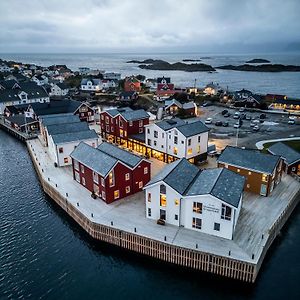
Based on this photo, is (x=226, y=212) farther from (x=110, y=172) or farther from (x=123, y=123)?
(x=123, y=123)

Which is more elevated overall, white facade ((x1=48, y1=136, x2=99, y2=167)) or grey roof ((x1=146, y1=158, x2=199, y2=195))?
grey roof ((x1=146, y1=158, x2=199, y2=195))

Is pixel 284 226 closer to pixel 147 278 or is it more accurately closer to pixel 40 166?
pixel 147 278

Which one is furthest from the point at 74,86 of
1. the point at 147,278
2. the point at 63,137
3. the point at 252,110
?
the point at 147,278

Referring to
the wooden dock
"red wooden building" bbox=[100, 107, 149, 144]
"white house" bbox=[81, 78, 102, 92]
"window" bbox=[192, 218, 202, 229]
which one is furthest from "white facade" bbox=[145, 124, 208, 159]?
"white house" bbox=[81, 78, 102, 92]

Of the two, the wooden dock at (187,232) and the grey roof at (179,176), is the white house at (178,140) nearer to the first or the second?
the grey roof at (179,176)

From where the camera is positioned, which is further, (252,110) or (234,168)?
(252,110)

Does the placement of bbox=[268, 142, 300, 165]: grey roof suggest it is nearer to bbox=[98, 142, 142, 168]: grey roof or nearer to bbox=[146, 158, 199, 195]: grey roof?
bbox=[146, 158, 199, 195]: grey roof

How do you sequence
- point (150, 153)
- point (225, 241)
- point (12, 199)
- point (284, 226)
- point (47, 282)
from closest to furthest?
point (47, 282), point (225, 241), point (284, 226), point (12, 199), point (150, 153)
